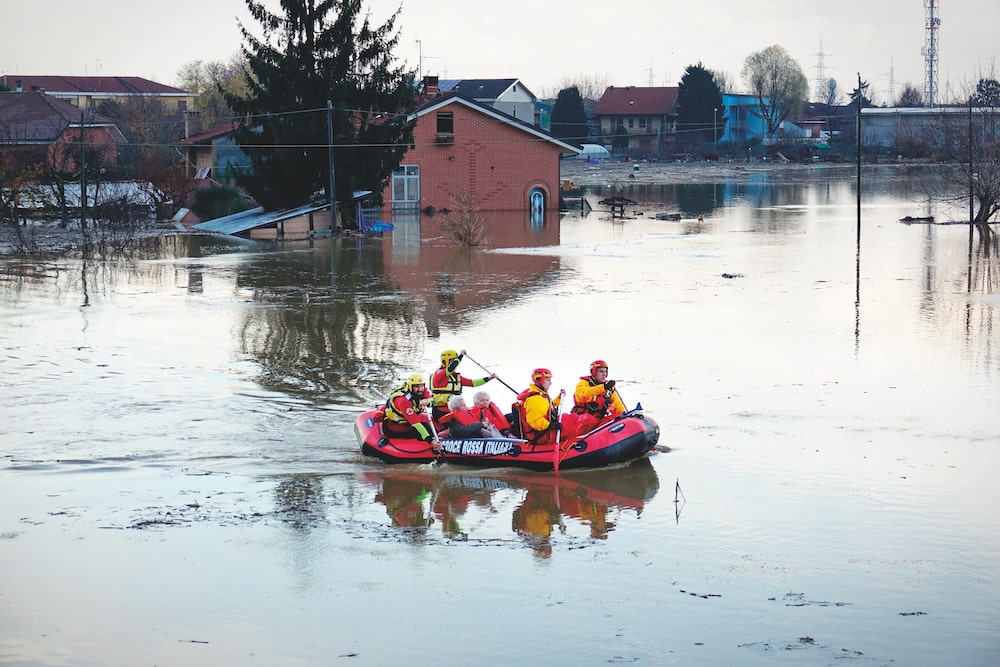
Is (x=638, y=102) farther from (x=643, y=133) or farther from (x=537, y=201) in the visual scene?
(x=537, y=201)

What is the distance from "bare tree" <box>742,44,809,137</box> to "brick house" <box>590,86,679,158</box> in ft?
44.6

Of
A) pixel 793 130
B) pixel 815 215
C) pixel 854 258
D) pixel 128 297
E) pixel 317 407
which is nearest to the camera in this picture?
pixel 317 407

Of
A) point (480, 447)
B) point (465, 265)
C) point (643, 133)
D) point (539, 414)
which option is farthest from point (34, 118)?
point (643, 133)

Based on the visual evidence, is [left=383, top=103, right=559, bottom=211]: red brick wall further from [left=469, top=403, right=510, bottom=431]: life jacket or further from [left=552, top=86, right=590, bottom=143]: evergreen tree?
[left=552, top=86, right=590, bottom=143]: evergreen tree

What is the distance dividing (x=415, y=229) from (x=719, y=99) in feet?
239

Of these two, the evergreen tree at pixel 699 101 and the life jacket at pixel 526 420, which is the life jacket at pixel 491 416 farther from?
the evergreen tree at pixel 699 101

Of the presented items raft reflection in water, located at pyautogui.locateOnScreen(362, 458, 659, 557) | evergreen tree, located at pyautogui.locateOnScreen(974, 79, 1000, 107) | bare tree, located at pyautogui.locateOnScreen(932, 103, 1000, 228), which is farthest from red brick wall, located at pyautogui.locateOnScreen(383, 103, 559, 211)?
raft reflection in water, located at pyautogui.locateOnScreen(362, 458, 659, 557)

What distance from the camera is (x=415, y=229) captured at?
1922 inches

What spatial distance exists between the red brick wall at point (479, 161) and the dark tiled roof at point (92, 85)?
228 ft

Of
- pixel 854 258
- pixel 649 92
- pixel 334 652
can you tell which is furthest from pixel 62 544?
pixel 649 92

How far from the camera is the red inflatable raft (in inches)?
587

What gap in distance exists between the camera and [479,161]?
55.6 m

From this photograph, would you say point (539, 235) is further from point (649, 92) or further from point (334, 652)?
point (649, 92)

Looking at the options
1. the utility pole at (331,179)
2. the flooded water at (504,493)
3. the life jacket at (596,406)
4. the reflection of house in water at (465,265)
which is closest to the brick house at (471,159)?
the reflection of house in water at (465,265)
